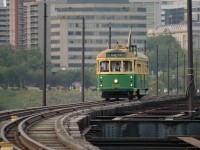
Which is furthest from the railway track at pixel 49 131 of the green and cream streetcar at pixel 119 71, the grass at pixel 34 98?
the grass at pixel 34 98

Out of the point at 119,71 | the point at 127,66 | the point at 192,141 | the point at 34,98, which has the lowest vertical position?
the point at 34,98

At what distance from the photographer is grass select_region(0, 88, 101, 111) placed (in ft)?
457

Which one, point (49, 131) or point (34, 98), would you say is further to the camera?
point (34, 98)

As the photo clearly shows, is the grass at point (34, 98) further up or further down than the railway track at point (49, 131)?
further down

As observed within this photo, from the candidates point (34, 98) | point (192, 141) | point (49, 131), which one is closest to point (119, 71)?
point (49, 131)

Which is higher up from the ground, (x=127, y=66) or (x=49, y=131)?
(x=127, y=66)

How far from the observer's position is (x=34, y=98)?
14825 centimetres

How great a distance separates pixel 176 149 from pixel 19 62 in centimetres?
17106

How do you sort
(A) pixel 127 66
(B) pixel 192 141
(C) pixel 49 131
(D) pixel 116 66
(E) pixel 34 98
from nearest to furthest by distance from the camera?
(B) pixel 192 141
(C) pixel 49 131
(A) pixel 127 66
(D) pixel 116 66
(E) pixel 34 98

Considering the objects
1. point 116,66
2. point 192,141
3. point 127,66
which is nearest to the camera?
point 192,141

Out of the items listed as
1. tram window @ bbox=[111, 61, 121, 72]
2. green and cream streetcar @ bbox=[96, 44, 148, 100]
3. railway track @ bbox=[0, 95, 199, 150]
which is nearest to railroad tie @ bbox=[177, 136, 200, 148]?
railway track @ bbox=[0, 95, 199, 150]

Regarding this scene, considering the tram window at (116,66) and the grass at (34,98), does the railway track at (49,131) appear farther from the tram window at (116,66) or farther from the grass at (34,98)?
the grass at (34,98)

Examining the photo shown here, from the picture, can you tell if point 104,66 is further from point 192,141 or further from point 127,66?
point 192,141

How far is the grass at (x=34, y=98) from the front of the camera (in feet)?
457
